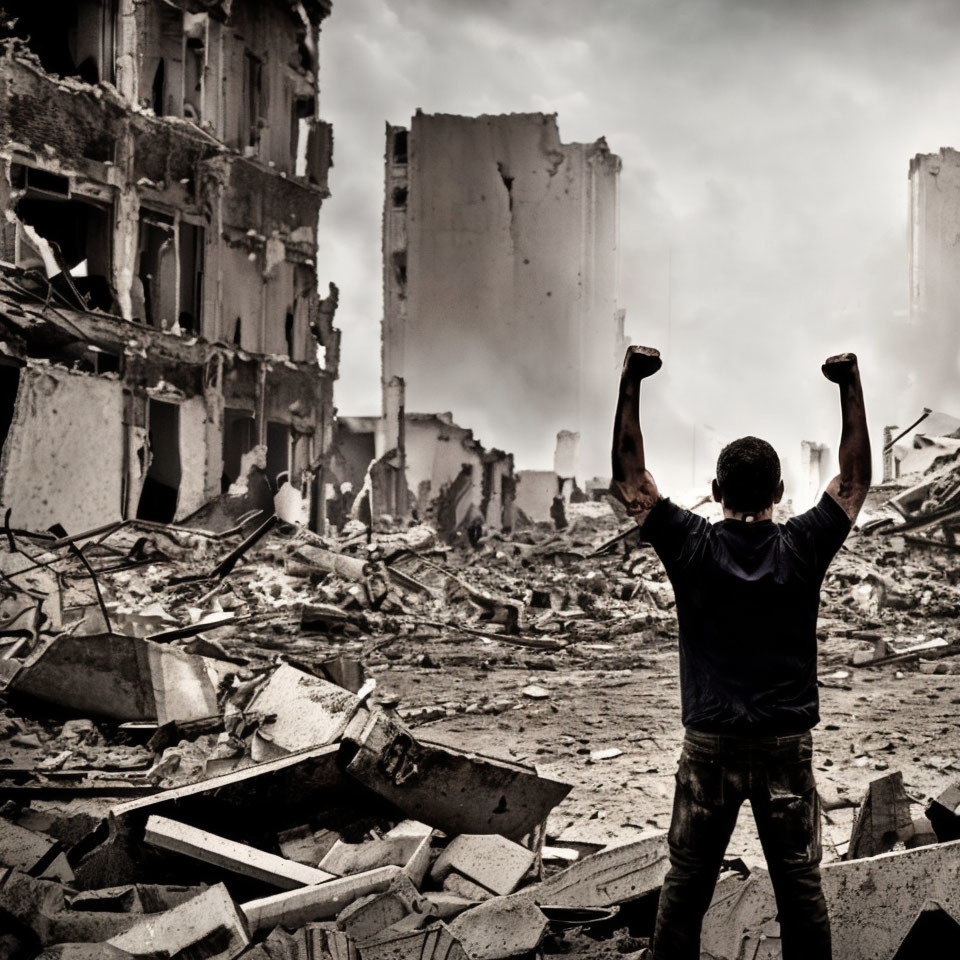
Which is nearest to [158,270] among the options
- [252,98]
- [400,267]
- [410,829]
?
[252,98]

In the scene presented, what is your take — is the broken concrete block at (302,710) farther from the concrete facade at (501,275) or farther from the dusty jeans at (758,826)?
the concrete facade at (501,275)

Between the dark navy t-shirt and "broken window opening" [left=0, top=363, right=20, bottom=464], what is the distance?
48.2ft

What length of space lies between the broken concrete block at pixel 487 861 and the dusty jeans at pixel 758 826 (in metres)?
1.27

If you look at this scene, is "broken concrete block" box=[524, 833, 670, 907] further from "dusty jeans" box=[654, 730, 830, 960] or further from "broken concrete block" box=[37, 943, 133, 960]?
"broken concrete block" box=[37, 943, 133, 960]

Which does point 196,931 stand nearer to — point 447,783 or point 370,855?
point 370,855

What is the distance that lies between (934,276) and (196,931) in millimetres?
37379

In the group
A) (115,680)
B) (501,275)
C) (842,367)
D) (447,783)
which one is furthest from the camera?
(501,275)

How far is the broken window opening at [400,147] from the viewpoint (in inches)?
1320

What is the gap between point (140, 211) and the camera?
17406mm

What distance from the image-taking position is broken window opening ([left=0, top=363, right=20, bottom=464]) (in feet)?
50.0

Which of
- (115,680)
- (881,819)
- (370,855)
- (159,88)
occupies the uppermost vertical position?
(159,88)

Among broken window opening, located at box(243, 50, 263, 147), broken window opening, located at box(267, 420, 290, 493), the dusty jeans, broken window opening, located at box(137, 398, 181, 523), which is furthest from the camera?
broken window opening, located at box(267, 420, 290, 493)

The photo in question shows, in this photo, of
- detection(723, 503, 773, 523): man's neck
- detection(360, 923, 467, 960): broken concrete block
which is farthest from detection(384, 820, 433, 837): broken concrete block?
detection(723, 503, 773, 523): man's neck

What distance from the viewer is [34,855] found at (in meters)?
3.71
